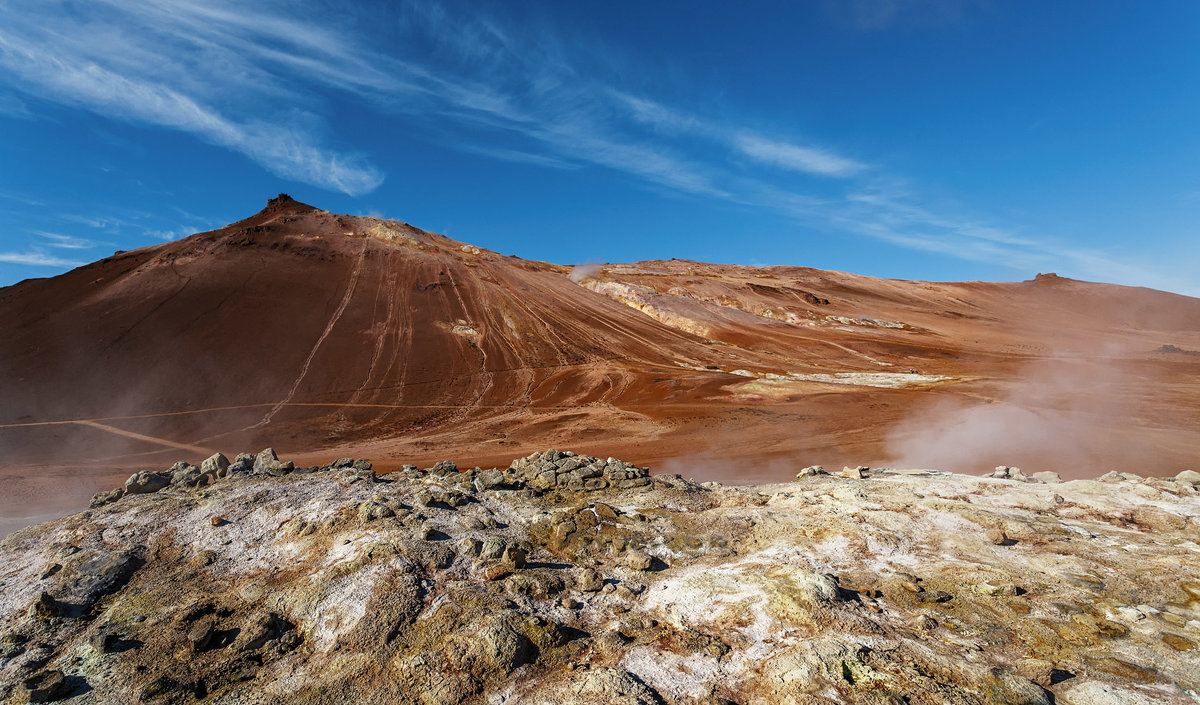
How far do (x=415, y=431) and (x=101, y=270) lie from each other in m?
34.8

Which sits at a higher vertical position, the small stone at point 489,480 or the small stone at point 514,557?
the small stone at point 489,480

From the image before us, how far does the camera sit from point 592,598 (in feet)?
18.9

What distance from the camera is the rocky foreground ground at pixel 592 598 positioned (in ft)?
14.4

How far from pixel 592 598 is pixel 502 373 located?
25520mm

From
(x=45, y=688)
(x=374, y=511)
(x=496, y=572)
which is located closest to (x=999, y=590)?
(x=496, y=572)

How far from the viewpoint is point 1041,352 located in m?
39.2

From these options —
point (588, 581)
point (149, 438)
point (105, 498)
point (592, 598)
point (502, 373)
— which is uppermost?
point (502, 373)

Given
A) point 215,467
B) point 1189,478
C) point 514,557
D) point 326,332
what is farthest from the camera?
point 326,332

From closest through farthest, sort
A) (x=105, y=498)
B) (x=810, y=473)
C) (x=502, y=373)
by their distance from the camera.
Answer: (x=105, y=498) < (x=810, y=473) < (x=502, y=373)

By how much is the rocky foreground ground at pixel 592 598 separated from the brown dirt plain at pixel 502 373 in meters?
7.15

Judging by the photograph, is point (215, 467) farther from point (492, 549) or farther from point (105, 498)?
point (492, 549)

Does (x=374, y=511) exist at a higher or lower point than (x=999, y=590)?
higher

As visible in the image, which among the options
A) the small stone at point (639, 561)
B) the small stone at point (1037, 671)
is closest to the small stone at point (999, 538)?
the small stone at point (1037, 671)

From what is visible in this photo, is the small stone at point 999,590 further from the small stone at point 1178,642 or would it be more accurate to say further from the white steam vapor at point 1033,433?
the white steam vapor at point 1033,433
